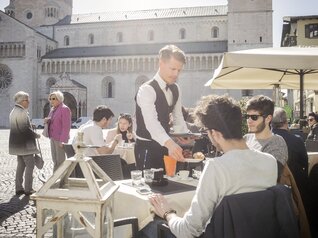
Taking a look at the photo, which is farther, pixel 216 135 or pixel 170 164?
pixel 170 164

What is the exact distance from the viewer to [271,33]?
1430 inches

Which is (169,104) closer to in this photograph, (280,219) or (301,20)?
(280,219)

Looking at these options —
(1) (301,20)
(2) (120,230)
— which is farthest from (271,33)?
(2) (120,230)

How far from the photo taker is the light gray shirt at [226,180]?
1.82 metres

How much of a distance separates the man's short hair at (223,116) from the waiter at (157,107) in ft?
3.57

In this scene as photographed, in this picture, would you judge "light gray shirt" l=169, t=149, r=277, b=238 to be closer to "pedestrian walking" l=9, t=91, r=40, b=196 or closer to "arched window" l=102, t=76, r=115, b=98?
"pedestrian walking" l=9, t=91, r=40, b=196

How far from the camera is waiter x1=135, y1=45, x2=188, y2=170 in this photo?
3.22m

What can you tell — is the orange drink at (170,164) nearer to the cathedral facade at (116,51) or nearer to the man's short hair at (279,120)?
the man's short hair at (279,120)

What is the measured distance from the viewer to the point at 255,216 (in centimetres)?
175

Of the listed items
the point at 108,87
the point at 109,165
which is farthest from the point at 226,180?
the point at 108,87

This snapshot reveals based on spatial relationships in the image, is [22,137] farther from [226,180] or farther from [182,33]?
[182,33]

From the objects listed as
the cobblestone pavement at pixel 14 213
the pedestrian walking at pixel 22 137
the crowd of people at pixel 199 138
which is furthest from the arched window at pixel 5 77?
the pedestrian walking at pixel 22 137

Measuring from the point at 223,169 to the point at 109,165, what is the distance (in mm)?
2270

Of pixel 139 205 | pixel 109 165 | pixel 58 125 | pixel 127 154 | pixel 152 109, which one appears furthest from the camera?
pixel 58 125
